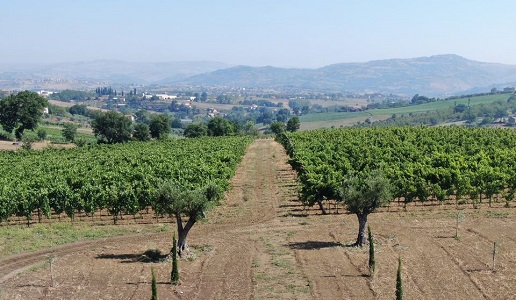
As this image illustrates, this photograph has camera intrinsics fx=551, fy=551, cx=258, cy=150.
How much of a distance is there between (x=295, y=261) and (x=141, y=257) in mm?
8911

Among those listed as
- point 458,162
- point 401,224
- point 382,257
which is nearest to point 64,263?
point 382,257

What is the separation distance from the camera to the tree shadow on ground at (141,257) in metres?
31.4

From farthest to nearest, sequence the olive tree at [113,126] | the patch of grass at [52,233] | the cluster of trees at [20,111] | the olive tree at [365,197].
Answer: the olive tree at [113,126] < the cluster of trees at [20,111] < the patch of grass at [52,233] < the olive tree at [365,197]

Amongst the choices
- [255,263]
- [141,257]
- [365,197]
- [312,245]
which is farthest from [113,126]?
[255,263]

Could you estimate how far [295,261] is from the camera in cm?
3075

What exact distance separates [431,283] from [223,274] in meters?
10.4

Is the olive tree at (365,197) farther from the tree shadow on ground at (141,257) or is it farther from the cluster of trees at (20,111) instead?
the cluster of trees at (20,111)

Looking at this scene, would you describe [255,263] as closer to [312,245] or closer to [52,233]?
[312,245]

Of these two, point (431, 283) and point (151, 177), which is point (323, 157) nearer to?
point (151, 177)

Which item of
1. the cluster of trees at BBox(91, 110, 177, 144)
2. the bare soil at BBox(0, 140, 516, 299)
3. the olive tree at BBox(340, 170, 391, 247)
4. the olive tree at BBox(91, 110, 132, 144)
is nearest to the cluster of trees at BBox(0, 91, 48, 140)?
the olive tree at BBox(91, 110, 132, 144)

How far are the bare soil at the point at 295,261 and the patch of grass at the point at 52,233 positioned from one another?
1.35m

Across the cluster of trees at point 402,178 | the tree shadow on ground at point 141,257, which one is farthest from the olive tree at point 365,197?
the tree shadow on ground at point 141,257

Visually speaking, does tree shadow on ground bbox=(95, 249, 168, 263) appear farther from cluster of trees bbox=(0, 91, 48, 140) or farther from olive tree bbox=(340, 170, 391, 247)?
cluster of trees bbox=(0, 91, 48, 140)

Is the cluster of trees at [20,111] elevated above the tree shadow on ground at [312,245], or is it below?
above
